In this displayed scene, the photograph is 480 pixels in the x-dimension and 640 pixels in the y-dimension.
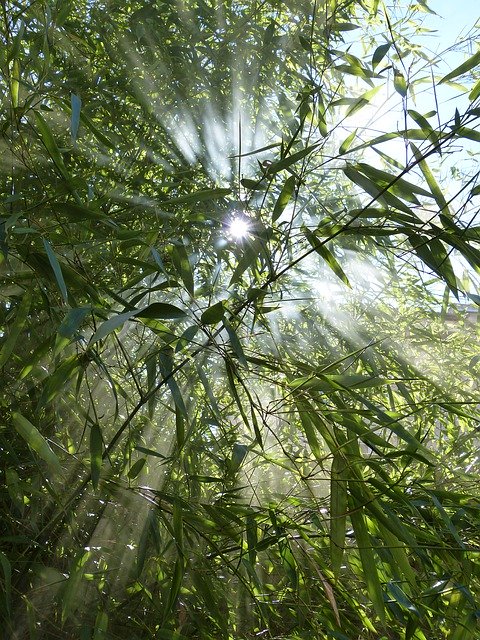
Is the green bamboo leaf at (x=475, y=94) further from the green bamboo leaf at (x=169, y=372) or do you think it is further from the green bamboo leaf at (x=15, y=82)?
the green bamboo leaf at (x=15, y=82)

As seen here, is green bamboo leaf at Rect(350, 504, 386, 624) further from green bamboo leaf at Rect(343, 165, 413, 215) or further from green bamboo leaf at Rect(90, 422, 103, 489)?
green bamboo leaf at Rect(343, 165, 413, 215)

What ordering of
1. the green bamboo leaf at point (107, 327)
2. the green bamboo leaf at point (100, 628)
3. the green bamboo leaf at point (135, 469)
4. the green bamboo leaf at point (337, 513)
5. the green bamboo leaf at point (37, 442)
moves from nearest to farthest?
the green bamboo leaf at point (107, 327)
the green bamboo leaf at point (37, 442)
the green bamboo leaf at point (337, 513)
the green bamboo leaf at point (100, 628)
the green bamboo leaf at point (135, 469)

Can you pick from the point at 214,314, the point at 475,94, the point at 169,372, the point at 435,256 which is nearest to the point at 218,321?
the point at 214,314

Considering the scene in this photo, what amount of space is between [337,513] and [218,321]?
397 mm

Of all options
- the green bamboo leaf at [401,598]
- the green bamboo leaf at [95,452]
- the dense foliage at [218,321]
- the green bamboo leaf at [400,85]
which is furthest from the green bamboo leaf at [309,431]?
the green bamboo leaf at [400,85]

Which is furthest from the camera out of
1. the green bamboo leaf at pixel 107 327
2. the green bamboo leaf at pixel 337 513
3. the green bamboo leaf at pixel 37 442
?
the green bamboo leaf at pixel 337 513

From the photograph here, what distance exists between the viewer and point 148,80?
79.5 inches

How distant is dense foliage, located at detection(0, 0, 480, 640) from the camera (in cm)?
129

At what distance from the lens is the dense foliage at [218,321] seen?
1.29 m

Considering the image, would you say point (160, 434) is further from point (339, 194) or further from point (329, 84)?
point (329, 84)

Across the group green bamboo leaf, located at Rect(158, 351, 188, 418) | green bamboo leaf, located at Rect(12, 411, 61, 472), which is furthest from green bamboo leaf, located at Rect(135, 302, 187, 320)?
green bamboo leaf, located at Rect(12, 411, 61, 472)

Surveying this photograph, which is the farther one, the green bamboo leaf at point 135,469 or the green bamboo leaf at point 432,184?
the green bamboo leaf at point 135,469

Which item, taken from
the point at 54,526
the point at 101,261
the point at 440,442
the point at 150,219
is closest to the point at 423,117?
the point at 150,219

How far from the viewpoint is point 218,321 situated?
3.92ft
